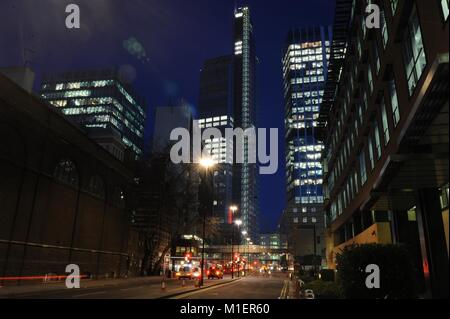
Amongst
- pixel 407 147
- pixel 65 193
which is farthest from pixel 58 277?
pixel 407 147

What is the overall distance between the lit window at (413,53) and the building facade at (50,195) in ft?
89.9

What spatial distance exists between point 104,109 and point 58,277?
100910 millimetres

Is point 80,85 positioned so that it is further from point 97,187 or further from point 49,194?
point 49,194

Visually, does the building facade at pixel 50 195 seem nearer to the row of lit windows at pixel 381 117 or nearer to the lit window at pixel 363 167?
the row of lit windows at pixel 381 117

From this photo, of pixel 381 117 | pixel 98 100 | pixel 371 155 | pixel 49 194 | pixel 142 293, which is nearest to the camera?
pixel 142 293

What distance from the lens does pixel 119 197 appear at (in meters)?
49.6

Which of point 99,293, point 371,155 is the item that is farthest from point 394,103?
point 99,293

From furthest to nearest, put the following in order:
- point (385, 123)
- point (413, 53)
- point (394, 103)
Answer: point (385, 123) < point (394, 103) < point (413, 53)

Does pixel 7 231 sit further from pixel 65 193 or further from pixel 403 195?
pixel 403 195

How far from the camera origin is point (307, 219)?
158125 mm

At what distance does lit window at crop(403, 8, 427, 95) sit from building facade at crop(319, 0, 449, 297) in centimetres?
5

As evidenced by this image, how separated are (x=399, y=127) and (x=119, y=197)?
3787 cm

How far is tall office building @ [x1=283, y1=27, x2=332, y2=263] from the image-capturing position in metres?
172

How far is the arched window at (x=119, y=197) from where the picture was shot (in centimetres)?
4816
